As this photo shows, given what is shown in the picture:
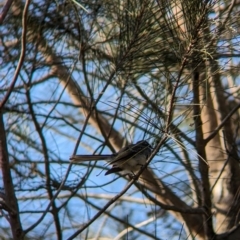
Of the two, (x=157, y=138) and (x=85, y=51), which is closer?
(x=157, y=138)

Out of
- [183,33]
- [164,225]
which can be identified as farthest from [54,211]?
[164,225]

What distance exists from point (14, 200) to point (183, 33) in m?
0.71

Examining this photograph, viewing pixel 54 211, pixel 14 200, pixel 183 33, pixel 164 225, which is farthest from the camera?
pixel 164 225

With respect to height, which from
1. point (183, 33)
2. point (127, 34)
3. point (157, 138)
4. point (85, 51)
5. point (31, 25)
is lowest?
point (157, 138)

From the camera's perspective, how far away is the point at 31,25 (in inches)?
107

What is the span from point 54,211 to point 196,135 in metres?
0.58

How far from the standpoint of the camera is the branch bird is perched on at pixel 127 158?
7.25 feet

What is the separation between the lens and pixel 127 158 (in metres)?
2.37

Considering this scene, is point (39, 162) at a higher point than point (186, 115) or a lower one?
higher

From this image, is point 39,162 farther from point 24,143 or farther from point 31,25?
point 31,25

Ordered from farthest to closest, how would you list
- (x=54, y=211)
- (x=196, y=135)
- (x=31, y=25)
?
(x=31, y=25)
(x=196, y=135)
(x=54, y=211)

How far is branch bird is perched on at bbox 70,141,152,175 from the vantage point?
2.21 meters

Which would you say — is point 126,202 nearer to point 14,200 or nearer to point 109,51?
point 109,51

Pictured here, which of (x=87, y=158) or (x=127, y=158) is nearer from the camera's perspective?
(x=87, y=158)
